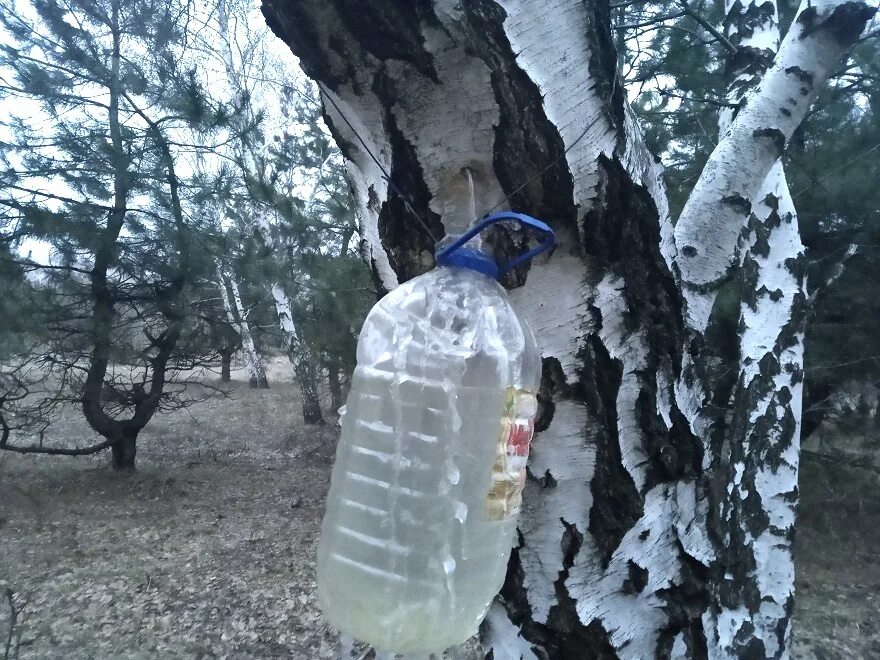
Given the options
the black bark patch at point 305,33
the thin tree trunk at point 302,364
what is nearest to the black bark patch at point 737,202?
the black bark patch at point 305,33

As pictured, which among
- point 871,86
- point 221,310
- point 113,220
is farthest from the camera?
point 221,310

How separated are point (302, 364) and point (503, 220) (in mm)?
8903

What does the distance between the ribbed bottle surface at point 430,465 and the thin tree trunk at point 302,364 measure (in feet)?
A: 27.0

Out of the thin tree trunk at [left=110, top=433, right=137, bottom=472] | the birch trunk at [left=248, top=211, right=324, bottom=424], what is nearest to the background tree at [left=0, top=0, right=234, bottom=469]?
the thin tree trunk at [left=110, top=433, right=137, bottom=472]

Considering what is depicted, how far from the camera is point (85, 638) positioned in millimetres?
3555

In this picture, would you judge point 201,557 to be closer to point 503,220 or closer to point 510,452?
point 510,452

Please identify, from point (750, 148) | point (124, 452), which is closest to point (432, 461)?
point (750, 148)

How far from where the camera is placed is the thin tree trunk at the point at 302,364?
31.3 feet

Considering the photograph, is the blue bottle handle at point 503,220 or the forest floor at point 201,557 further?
the forest floor at point 201,557

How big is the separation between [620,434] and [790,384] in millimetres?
1474

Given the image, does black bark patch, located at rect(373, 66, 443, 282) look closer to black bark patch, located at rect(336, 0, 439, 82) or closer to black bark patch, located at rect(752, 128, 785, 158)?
black bark patch, located at rect(336, 0, 439, 82)

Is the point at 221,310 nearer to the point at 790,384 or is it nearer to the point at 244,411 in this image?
the point at 244,411

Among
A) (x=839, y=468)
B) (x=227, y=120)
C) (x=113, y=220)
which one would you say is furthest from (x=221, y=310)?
(x=839, y=468)

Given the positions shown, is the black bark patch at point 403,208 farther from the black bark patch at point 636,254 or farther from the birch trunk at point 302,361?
the birch trunk at point 302,361
